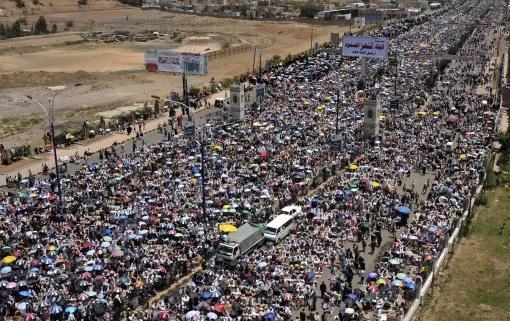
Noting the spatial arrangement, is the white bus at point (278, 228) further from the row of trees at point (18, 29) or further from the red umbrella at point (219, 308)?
the row of trees at point (18, 29)

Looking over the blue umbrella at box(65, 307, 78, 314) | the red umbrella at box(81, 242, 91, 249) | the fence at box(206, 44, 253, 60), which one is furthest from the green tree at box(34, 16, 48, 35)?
the blue umbrella at box(65, 307, 78, 314)

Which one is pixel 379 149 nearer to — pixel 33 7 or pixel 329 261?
pixel 329 261

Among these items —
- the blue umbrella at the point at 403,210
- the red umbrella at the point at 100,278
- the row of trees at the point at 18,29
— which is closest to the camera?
the red umbrella at the point at 100,278

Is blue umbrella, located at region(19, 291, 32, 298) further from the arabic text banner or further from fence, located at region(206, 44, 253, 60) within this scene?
fence, located at region(206, 44, 253, 60)

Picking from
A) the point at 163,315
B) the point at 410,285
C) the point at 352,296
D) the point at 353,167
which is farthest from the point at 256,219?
the point at 163,315

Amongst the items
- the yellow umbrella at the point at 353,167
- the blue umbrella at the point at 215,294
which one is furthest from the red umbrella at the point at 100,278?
the yellow umbrella at the point at 353,167

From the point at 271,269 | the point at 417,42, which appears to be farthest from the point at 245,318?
the point at 417,42
